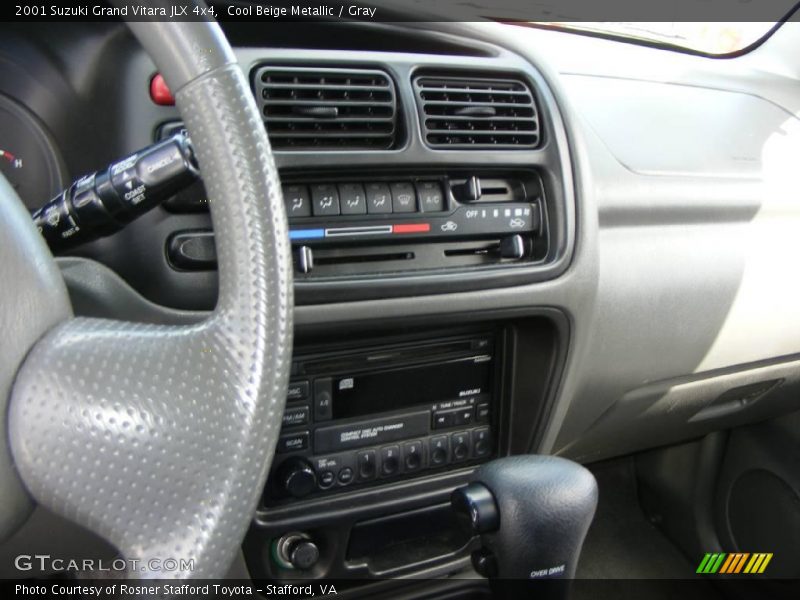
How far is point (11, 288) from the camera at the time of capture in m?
0.64

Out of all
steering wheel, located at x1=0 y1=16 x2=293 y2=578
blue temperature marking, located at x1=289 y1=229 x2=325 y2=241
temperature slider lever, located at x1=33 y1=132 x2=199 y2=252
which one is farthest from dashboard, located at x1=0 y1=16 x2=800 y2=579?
steering wheel, located at x1=0 y1=16 x2=293 y2=578

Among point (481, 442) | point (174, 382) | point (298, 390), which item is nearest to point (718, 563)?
point (481, 442)

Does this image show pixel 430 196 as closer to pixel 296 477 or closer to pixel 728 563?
pixel 296 477

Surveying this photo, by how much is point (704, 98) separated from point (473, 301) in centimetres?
81

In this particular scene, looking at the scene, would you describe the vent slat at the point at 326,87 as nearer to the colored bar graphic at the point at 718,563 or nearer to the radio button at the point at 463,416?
the radio button at the point at 463,416

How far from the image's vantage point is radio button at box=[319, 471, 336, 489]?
1.21m

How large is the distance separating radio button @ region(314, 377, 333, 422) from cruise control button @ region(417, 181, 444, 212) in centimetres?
28

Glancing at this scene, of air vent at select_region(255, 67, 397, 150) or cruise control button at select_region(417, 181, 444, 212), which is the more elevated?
air vent at select_region(255, 67, 397, 150)

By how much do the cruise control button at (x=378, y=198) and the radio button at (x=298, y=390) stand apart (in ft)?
0.88

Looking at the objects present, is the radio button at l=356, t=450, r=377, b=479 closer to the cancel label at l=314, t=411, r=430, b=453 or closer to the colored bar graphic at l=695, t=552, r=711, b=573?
the cancel label at l=314, t=411, r=430, b=453

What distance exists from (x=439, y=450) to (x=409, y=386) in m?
0.13

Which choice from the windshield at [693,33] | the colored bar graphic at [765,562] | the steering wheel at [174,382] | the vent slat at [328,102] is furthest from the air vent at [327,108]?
the colored bar graphic at [765,562]

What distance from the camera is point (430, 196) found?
3.75 feet

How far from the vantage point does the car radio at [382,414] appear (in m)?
1.18
